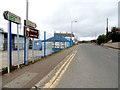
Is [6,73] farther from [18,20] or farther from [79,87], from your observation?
[79,87]

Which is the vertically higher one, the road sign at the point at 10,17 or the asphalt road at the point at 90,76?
the road sign at the point at 10,17

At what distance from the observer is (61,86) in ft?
12.9

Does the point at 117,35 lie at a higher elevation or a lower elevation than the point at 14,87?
higher

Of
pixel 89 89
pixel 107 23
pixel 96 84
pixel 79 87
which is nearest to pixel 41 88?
pixel 79 87

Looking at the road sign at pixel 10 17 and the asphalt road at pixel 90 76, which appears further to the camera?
the road sign at pixel 10 17

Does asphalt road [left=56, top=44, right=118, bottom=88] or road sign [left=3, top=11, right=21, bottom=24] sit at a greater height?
road sign [left=3, top=11, right=21, bottom=24]

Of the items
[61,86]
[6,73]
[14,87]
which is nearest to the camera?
[14,87]

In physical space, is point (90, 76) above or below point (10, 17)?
below

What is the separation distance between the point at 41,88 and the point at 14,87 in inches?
36.5

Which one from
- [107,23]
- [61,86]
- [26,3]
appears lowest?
[61,86]

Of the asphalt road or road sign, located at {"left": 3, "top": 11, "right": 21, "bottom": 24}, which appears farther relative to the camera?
road sign, located at {"left": 3, "top": 11, "right": 21, "bottom": 24}

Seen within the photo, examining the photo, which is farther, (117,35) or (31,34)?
(117,35)

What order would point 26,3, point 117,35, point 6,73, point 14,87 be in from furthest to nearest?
point 117,35
point 26,3
point 6,73
point 14,87

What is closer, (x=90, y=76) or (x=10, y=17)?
(x=90, y=76)
